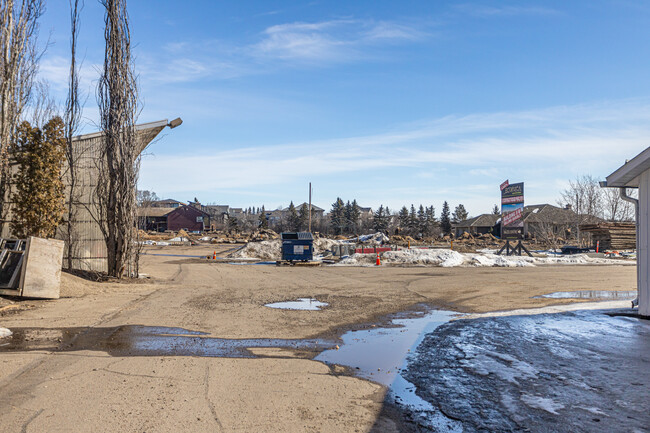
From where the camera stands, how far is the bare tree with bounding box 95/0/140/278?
16.1 m

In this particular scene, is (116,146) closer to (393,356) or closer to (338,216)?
(393,356)

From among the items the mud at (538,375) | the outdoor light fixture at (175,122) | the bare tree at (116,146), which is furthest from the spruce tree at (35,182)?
the mud at (538,375)

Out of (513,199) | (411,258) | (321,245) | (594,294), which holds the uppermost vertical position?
(513,199)

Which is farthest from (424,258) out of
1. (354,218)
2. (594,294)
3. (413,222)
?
(354,218)

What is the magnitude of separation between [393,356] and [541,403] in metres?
2.57

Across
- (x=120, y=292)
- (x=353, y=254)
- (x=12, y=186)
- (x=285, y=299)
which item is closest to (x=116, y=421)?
(x=285, y=299)

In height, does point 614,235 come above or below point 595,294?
above

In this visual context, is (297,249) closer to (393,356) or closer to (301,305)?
(301,305)

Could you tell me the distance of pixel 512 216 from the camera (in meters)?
34.2

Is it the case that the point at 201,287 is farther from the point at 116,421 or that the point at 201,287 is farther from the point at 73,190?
the point at 116,421

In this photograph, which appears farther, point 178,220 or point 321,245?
point 178,220

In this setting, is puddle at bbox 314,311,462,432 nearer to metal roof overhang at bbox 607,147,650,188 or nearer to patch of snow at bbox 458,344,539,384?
patch of snow at bbox 458,344,539,384

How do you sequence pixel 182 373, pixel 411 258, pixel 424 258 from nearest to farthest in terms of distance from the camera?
pixel 182 373
pixel 424 258
pixel 411 258

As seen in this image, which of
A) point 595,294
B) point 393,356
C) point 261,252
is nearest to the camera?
point 393,356
